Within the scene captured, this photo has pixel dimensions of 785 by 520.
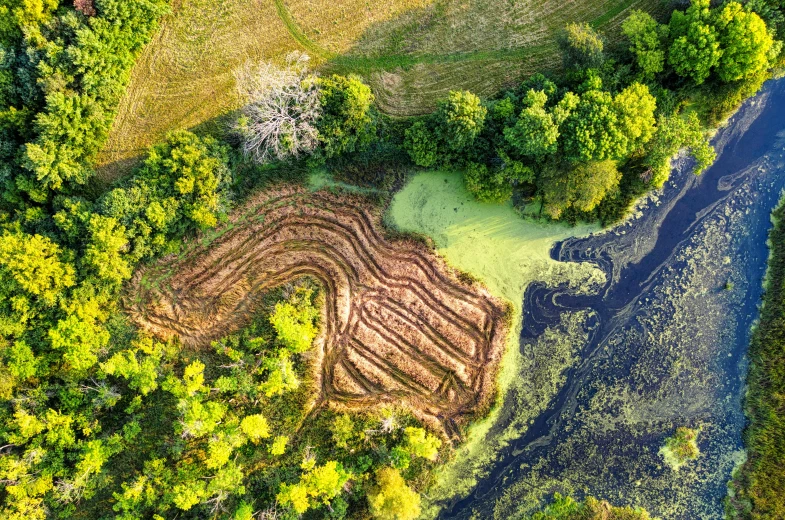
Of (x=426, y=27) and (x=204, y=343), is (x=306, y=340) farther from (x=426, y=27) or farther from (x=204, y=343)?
(x=426, y=27)

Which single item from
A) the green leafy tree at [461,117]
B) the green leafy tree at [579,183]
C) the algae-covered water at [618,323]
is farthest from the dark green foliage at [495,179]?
the green leafy tree at [461,117]

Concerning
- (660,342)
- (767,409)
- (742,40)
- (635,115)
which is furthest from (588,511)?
(742,40)

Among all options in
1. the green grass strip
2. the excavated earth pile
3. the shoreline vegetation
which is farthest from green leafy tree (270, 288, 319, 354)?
the green grass strip

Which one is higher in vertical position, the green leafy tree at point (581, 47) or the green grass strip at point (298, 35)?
the green grass strip at point (298, 35)

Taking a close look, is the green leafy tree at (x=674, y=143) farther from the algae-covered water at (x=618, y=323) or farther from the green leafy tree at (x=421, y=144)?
the green leafy tree at (x=421, y=144)

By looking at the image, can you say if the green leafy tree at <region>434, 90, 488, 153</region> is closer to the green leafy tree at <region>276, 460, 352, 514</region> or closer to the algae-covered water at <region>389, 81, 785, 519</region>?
the algae-covered water at <region>389, 81, 785, 519</region>

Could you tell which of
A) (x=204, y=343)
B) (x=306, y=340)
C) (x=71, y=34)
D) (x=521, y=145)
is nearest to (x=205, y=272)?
(x=204, y=343)
